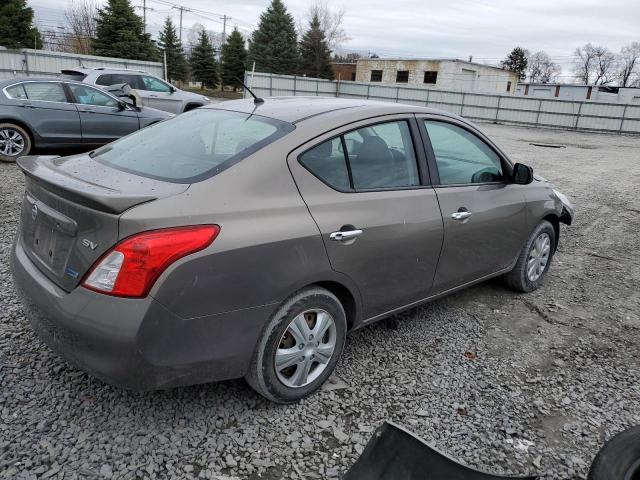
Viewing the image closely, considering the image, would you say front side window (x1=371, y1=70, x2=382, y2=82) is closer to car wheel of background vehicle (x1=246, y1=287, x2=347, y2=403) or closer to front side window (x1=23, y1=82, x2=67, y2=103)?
front side window (x1=23, y1=82, x2=67, y2=103)

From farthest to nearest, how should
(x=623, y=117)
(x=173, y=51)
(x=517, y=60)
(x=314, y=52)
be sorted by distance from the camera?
(x=517, y=60) < (x=173, y=51) < (x=314, y=52) < (x=623, y=117)

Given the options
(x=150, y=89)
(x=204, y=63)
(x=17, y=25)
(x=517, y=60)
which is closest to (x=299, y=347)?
(x=150, y=89)

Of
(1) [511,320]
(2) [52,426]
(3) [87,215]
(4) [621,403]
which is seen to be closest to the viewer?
(3) [87,215]

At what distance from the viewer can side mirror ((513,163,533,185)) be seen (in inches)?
159

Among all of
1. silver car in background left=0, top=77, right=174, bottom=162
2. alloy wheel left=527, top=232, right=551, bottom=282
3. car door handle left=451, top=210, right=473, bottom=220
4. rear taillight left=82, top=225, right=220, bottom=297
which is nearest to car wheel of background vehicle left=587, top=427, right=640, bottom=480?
car door handle left=451, top=210, right=473, bottom=220

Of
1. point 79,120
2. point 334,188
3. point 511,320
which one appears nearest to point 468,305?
point 511,320

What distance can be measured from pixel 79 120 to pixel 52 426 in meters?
7.77

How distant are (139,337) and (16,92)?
831 centimetres

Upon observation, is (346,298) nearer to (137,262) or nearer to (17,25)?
Result: (137,262)

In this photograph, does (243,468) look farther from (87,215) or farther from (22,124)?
(22,124)

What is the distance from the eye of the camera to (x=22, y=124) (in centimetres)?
863

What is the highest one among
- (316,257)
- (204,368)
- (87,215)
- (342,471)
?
(87,215)

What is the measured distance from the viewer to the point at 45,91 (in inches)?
352

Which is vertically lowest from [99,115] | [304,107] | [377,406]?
[377,406]
